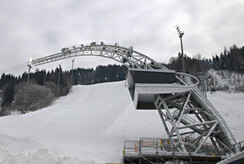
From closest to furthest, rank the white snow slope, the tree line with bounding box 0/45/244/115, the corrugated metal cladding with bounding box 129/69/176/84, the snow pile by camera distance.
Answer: the snow pile → the white snow slope → the corrugated metal cladding with bounding box 129/69/176/84 → the tree line with bounding box 0/45/244/115

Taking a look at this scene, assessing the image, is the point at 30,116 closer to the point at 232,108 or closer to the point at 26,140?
the point at 26,140

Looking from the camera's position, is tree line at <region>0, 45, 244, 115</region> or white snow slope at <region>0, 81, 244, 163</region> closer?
white snow slope at <region>0, 81, 244, 163</region>

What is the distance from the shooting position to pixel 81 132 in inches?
1119

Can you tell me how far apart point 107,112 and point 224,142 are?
24.1m

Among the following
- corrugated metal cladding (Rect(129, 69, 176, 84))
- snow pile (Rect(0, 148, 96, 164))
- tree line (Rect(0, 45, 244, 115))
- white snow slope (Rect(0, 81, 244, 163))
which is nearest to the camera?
snow pile (Rect(0, 148, 96, 164))

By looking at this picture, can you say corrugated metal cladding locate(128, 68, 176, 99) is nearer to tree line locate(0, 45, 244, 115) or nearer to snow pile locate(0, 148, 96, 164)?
snow pile locate(0, 148, 96, 164)

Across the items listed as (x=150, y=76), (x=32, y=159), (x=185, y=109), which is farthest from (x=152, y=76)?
(x=32, y=159)

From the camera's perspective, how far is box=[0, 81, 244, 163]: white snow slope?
17338mm

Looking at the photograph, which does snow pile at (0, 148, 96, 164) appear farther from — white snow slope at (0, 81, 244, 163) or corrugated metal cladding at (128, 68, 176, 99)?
corrugated metal cladding at (128, 68, 176, 99)

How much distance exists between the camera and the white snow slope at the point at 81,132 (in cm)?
1734

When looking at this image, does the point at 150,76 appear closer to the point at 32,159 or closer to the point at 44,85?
the point at 32,159

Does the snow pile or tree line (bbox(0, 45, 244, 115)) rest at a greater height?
tree line (bbox(0, 45, 244, 115))

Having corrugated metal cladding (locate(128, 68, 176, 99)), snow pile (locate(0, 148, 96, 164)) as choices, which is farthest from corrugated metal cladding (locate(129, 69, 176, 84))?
snow pile (locate(0, 148, 96, 164))

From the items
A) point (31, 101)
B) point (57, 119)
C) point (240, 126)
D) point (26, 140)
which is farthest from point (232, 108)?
point (31, 101)
